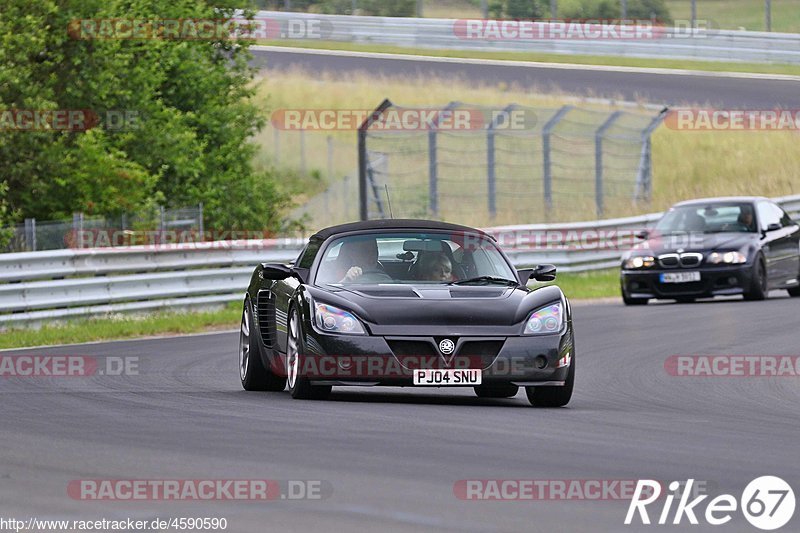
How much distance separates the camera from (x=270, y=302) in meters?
12.6

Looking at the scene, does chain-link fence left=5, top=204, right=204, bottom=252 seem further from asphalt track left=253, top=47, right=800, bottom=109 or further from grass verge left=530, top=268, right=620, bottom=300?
asphalt track left=253, top=47, right=800, bottom=109

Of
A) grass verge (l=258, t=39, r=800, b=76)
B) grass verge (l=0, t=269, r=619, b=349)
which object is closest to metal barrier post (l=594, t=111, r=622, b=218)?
grass verge (l=0, t=269, r=619, b=349)

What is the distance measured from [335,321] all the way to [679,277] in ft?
40.2

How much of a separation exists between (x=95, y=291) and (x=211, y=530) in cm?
1444

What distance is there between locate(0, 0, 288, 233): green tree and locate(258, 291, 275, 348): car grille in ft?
44.7

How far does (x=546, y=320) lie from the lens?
1127 centimetres

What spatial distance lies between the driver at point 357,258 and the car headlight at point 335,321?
0.70 m

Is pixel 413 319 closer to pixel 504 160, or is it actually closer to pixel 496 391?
pixel 496 391

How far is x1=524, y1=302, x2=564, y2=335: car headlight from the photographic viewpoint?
11156 millimetres

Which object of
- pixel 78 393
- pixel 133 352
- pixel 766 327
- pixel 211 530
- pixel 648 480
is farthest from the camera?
pixel 766 327

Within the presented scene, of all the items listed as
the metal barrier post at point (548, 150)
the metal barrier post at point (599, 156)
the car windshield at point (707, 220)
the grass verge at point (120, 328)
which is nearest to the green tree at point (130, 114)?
the metal barrier post at point (548, 150)

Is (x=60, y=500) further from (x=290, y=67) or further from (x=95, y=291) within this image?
(x=290, y=67)

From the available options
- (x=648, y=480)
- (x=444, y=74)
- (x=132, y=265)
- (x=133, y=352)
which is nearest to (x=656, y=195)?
(x=444, y=74)

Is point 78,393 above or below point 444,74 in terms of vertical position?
below
